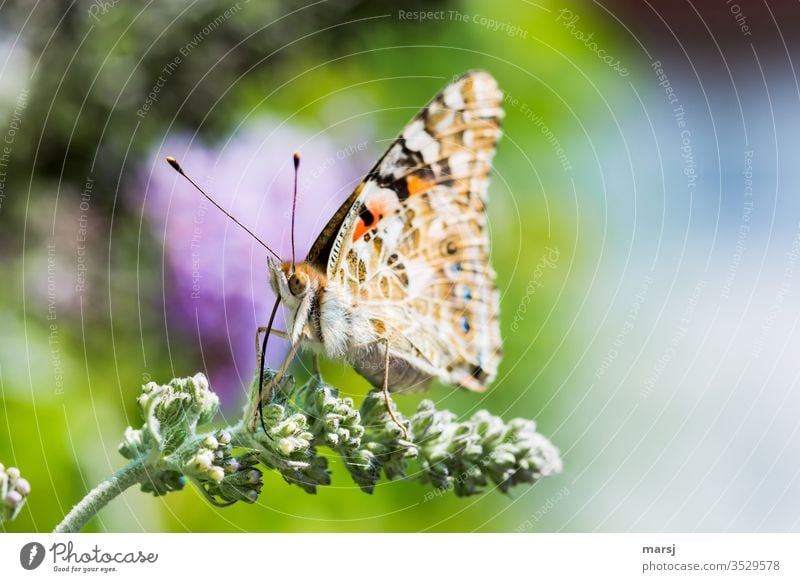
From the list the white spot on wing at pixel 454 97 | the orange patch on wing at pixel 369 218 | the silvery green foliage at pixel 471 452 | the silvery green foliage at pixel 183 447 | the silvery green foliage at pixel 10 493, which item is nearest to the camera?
the silvery green foliage at pixel 10 493

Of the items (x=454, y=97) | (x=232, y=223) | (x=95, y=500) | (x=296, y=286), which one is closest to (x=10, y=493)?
(x=95, y=500)

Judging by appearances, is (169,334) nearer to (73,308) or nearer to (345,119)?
(73,308)

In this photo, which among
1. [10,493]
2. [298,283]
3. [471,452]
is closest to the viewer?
[10,493]

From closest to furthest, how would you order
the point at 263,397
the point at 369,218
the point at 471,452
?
the point at 263,397 → the point at 471,452 → the point at 369,218

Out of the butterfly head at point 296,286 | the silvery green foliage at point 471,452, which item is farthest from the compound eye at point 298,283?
the silvery green foliage at point 471,452

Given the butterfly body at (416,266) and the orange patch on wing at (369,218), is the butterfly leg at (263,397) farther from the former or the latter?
the orange patch on wing at (369,218)

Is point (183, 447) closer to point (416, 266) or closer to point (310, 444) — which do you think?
point (310, 444)

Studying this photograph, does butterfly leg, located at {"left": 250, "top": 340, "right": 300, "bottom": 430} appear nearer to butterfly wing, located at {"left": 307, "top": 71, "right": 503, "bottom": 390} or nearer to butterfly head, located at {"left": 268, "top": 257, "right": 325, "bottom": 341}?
butterfly head, located at {"left": 268, "top": 257, "right": 325, "bottom": 341}

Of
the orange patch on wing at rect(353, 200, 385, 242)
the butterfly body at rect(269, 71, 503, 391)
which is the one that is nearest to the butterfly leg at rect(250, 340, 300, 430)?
the butterfly body at rect(269, 71, 503, 391)
